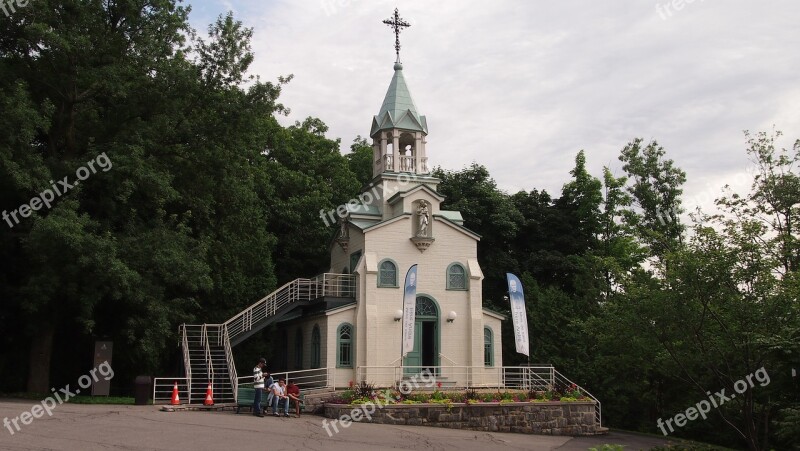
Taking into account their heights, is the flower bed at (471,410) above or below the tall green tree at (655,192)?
below

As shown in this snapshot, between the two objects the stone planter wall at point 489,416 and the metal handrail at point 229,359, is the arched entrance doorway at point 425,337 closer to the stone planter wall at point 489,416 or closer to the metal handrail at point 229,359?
the stone planter wall at point 489,416

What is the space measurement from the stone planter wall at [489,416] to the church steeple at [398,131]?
1179 centimetres

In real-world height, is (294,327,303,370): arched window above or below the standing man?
above

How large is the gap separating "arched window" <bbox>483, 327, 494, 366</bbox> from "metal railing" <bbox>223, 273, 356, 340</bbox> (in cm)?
558

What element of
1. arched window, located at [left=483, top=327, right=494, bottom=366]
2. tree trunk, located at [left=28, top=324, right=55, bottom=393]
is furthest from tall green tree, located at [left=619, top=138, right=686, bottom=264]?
tree trunk, located at [left=28, top=324, right=55, bottom=393]

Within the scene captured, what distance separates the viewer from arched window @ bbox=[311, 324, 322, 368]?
2783 centimetres

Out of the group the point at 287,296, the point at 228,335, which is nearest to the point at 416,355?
the point at 287,296

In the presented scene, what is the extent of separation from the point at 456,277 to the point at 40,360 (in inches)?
617

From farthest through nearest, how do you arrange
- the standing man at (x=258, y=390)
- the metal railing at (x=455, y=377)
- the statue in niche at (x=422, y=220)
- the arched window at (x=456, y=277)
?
the arched window at (x=456, y=277)
the statue in niche at (x=422, y=220)
the metal railing at (x=455, y=377)
the standing man at (x=258, y=390)

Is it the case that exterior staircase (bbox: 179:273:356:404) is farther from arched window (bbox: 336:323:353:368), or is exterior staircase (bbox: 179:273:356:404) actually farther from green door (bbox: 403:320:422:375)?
green door (bbox: 403:320:422:375)

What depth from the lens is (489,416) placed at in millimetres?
22781

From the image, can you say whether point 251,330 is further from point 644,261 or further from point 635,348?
point 644,261

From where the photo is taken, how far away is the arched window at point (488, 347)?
2873 centimetres

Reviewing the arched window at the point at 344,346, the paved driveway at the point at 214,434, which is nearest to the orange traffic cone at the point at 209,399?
the paved driveway at the point at 214,434
